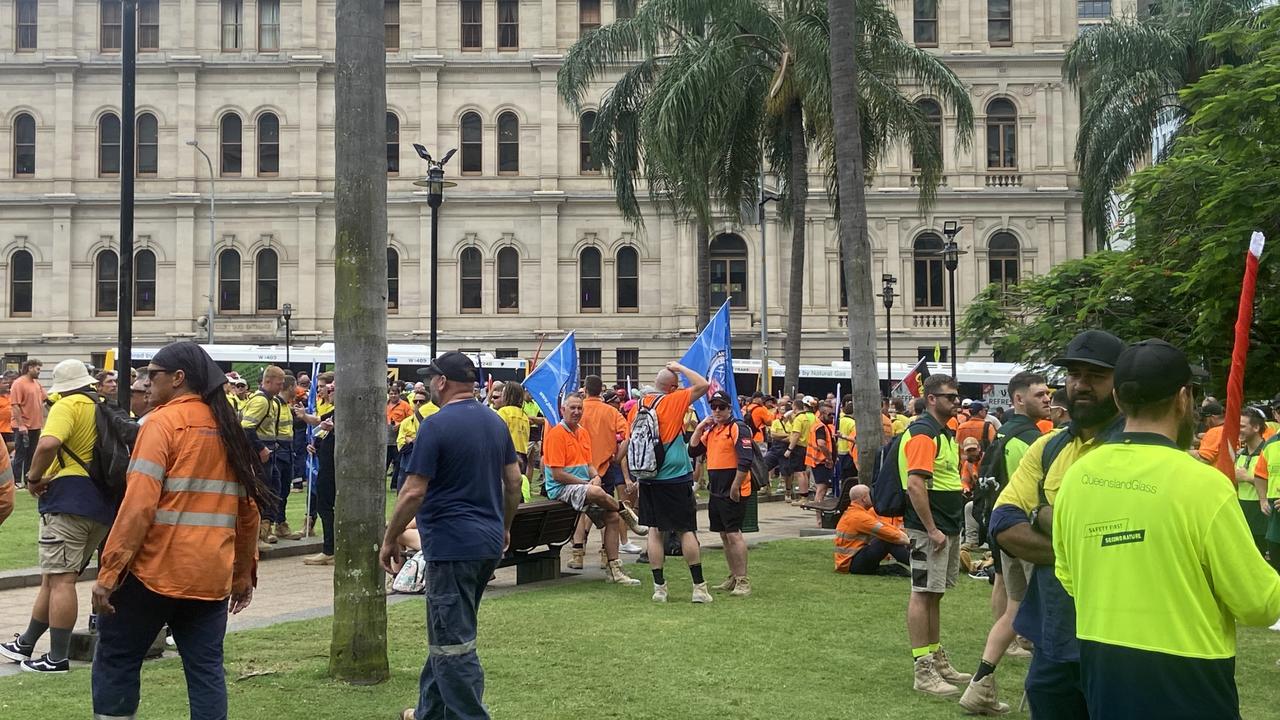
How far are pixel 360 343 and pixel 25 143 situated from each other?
4509 centimetres

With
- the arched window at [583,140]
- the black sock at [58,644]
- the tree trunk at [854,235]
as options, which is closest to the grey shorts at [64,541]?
the black sock at [58,644]

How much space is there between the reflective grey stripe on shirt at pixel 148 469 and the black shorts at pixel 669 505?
21.0ft

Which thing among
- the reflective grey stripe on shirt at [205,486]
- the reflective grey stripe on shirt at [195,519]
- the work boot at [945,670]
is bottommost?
the work boot at [945,670]

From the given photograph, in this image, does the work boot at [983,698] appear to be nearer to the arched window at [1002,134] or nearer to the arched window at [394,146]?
the arched window at [394,146]

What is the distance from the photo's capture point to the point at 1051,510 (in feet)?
16.1

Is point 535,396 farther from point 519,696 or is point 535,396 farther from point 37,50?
point 37,50

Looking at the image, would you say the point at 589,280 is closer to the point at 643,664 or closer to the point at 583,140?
the point at 583,140

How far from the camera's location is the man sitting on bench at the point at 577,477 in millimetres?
12047

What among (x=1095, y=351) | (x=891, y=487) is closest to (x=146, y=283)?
(x=891, y=487)

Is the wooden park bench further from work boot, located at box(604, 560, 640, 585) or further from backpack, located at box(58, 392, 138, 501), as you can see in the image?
backpack, located at box(58, 392, 138, 501)

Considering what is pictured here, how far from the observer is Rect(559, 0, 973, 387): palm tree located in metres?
23.3

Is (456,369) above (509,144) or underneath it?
underneath

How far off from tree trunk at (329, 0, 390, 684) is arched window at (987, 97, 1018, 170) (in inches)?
1671

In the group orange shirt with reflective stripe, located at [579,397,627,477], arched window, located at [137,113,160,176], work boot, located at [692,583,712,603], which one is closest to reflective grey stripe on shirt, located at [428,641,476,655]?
work boot, located at [692,583,712,603]
